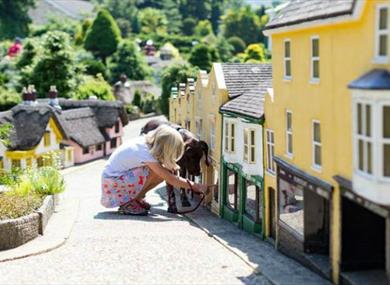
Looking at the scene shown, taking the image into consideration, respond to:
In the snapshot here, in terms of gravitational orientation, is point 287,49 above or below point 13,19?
below

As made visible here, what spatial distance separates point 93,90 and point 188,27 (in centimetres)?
8840

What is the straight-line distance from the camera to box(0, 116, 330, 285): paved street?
15547 millimetres

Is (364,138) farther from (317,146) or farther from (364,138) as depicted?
(317,146)

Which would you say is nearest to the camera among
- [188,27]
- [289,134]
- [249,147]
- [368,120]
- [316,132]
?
[368,120]

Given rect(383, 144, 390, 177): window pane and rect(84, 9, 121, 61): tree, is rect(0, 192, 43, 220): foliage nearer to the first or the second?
rect(383, 144, 390, 177): window pane

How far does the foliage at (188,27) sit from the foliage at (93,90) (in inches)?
3278

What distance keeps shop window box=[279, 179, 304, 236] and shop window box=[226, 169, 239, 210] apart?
Answer: 20.1 ft

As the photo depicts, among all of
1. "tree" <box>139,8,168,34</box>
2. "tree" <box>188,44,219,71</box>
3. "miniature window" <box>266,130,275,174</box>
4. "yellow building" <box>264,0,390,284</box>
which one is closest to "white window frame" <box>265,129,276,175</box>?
"miniature window" <box>266,130,275,174</box>

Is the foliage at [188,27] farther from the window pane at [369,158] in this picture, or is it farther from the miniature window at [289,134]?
the window pane at [369,158]

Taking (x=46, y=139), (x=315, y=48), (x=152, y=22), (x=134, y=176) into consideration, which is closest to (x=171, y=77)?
(x=46, y=139)

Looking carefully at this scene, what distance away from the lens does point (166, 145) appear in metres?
22.7

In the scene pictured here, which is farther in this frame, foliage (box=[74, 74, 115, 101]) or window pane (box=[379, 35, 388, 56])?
foliage (box=[74, 74, 115, 101])

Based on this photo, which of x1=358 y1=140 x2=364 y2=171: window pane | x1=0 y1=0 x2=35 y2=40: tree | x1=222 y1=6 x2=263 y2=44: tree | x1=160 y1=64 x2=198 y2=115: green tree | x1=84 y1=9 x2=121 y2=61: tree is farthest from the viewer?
x1=222 y1=6 x2=263 y2=44: tree

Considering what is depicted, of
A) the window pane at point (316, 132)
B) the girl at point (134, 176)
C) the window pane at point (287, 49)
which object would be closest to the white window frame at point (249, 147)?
the girl at point (134, 176)
